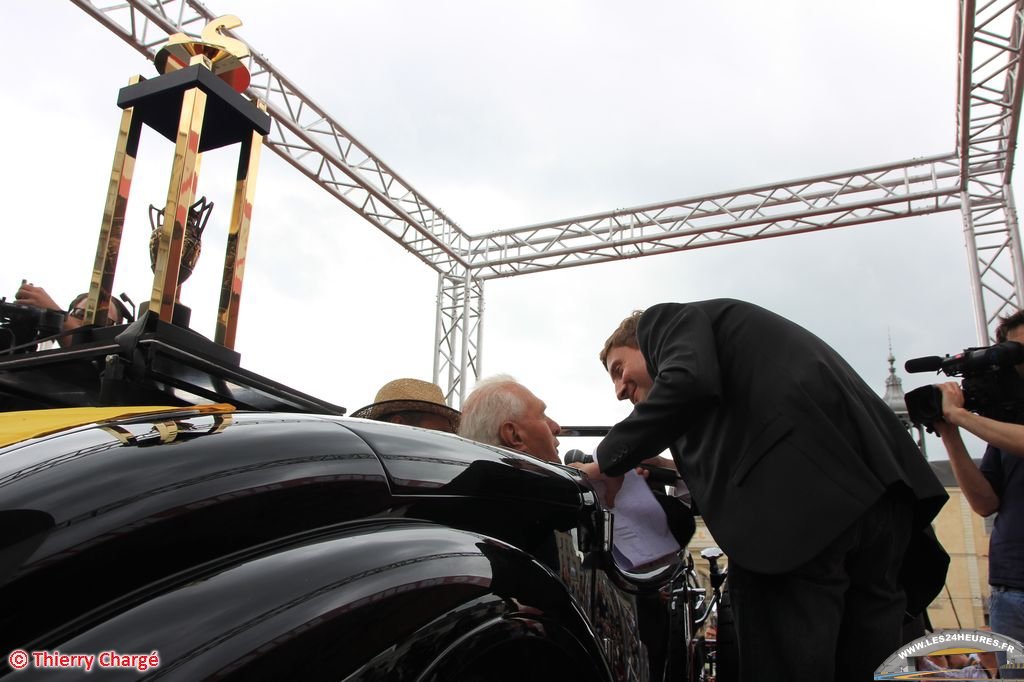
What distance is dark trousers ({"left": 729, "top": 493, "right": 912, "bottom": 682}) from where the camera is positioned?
5.07ft

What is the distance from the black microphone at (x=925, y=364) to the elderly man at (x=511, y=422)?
5.46ft

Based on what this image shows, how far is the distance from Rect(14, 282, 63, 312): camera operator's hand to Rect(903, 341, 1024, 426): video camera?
3240 mm

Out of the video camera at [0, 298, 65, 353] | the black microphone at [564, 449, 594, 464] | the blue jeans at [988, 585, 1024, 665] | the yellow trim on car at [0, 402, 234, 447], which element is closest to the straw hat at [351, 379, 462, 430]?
the black microphone at [564, 449, 594, 464]

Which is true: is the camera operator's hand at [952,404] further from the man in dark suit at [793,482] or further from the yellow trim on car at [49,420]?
the yellow trim on car at [49,420]

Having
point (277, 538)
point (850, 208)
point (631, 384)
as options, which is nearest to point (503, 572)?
point (277, 538)

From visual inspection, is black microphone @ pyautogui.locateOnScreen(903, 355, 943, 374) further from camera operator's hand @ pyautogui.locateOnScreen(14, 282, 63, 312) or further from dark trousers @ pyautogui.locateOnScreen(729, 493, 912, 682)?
camera operator's hand @ pyautogui.locateOnScreen(14, 282, 63, 312)

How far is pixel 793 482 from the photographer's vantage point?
164 cm

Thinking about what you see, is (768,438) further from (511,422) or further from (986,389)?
(986,389)

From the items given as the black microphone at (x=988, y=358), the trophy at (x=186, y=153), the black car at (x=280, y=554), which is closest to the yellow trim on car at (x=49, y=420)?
the black car at (x=280, y=554)

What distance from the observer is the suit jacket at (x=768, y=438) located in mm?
1605

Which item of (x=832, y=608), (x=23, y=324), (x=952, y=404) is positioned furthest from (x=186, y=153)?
(x=952, y=404)

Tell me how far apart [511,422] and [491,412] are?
74 millimetres

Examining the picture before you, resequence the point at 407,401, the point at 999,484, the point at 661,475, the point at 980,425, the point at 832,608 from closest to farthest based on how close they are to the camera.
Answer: the point at 832,608
the point at 661,475
the point at 407,401
the point at 980,425
the point at 999,484

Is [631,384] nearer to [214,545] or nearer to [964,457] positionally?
[964,457]
